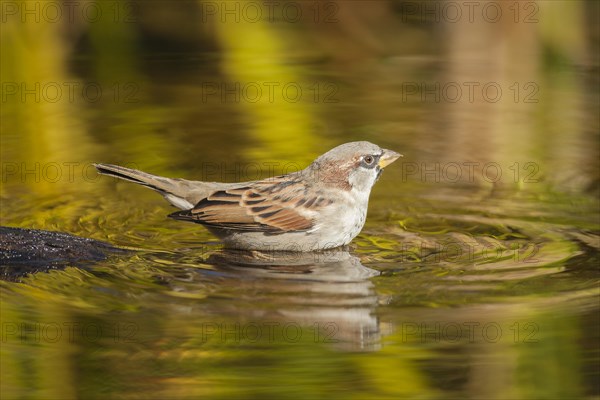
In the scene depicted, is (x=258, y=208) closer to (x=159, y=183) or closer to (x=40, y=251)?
(x=159, y=183)

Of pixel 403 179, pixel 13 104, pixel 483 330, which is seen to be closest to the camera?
pixel 483 330

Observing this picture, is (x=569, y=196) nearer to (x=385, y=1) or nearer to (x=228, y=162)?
(x=228, y=162)

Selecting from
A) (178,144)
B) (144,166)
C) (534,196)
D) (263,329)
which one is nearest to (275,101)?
(178,144)

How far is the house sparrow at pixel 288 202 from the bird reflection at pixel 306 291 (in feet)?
0.48

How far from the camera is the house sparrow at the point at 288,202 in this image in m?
9.59

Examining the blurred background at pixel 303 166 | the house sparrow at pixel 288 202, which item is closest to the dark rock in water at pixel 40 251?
the blurred background at pixel 303 166

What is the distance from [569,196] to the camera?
10.6 metres

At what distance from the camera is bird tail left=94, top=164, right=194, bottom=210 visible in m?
9.57

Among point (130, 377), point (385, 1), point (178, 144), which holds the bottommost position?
point (130, 377)

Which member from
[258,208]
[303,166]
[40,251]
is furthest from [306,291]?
[303,166]

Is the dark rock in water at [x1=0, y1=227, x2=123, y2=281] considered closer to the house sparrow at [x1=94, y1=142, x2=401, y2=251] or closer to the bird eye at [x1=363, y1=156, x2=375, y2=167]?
the house sparrow at [x1=94, y1=142, x2=401, y2=251]

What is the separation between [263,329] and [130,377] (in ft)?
3.38

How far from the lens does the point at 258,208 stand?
9.74 meters

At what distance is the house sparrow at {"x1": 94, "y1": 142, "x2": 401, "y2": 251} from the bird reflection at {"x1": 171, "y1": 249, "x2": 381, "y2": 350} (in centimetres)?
15
